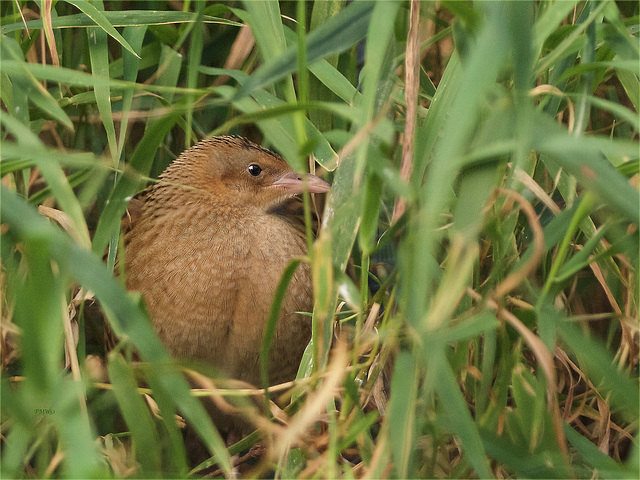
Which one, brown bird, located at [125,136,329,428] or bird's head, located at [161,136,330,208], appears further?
bird's head, located at [161,136,330,208]

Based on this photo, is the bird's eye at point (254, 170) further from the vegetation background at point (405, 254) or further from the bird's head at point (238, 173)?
the vegetation background at point (405, 254)

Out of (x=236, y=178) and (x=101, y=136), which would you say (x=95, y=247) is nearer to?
(x=236, y=178)

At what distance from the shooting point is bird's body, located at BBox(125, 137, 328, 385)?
1.82 m

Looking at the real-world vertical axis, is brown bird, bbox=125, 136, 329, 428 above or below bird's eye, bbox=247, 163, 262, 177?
below

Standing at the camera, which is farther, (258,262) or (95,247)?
(258,262)

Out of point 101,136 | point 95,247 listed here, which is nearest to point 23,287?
point 95,247

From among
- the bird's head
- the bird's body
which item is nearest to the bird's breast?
the bird's body

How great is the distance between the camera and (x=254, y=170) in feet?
7.03

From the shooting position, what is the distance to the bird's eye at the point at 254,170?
2137mm

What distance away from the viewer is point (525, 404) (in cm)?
124

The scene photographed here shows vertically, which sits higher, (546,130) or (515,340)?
(546,130)

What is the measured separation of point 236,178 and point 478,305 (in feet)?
3.39

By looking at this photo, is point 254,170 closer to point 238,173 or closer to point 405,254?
point 238,173

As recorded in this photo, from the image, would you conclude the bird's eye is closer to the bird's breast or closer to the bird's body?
the bird's body
